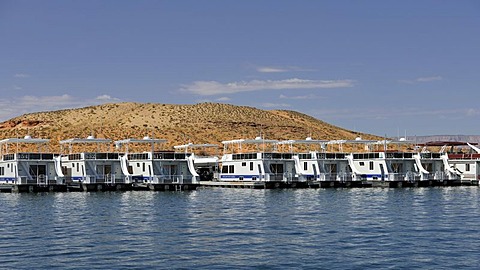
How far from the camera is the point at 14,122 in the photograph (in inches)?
6811

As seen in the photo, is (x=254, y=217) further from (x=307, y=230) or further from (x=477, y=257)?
(x=477, y=257)

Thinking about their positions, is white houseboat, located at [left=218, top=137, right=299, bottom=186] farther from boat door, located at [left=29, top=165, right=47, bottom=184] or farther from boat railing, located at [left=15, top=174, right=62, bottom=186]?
boat door, located at [left=29, top=165, right=47, bottom=184]

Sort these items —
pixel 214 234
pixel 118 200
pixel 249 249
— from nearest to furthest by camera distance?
1. pixel 249 249
2. pixel 214 234
3. pixel 118 200

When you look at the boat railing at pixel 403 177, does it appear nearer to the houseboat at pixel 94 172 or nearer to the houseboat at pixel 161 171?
the houseboat at pixel 161 171

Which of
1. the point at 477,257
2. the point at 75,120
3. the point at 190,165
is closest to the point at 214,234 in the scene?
the point at 477,257

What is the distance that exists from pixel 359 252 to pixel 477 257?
5255 mm

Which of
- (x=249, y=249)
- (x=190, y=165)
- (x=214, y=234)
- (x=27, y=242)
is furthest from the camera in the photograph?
(x=190, y=165)

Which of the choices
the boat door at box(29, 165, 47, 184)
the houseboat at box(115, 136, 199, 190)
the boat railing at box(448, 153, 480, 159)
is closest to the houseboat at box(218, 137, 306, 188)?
the houseboat at box(115, 136, 199, 190)

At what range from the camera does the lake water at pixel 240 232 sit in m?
30.6

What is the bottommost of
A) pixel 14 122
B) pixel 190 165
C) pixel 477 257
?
pixel 477 257

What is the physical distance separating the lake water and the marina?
858 centimetres

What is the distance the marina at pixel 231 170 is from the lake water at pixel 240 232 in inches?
338

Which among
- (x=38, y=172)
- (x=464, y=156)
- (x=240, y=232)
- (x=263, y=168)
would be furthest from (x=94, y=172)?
(x=464, y=156)

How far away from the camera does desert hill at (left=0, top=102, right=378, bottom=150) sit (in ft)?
508
